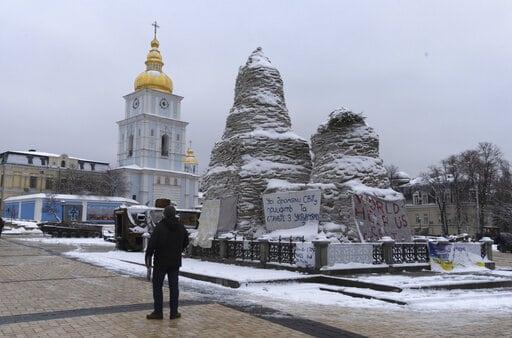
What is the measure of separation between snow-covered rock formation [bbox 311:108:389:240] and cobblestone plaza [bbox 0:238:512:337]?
22.2ft

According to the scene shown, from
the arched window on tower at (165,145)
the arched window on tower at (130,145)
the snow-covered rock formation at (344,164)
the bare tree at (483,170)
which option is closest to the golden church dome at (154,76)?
the arched window on tower at (165,145)

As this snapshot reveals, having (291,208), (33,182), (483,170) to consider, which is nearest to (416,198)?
(483,170)

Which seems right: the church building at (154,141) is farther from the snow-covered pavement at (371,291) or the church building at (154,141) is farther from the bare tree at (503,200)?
the snow-covered pavement at (371,291)

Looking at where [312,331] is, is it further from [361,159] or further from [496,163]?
[496,163]

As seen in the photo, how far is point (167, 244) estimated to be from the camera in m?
8.38

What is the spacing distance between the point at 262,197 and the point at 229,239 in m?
2.26

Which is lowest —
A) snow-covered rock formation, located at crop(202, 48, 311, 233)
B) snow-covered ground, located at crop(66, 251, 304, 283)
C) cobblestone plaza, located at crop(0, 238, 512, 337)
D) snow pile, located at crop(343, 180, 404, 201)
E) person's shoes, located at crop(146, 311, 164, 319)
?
cobblestone plaza, located at crop(0, 238, 512, 337)

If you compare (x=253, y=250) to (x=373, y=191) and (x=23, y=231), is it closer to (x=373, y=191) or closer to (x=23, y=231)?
(x=373, y=191)

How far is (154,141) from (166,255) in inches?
3388

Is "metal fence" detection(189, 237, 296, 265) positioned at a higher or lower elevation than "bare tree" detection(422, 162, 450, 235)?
lower

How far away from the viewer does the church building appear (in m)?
91.1

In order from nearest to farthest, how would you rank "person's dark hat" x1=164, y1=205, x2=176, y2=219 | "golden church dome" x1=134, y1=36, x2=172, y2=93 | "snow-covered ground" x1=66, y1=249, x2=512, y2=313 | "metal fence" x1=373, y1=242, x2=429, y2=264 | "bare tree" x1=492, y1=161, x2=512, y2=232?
"person's dark hat" x1=164, y1=205, x2=176, y2=219, "snow-covered ground" x1=66, y1=249, x2=512, y2=313, "metal fence" x1=373, y1=242, x2=429, y2=264, "bare tree" x1=492, y1=161, x2=512, y2=232, "golden church dome" x1=134, y1=36, x2=172, y2=93

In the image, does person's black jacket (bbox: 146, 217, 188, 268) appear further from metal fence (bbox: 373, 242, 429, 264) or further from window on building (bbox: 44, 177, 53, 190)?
window on building (bbox: 44, 177, 53, 190)

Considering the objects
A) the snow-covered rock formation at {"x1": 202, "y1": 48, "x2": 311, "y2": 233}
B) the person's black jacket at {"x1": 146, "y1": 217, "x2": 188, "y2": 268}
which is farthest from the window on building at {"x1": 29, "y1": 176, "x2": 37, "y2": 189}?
the person's black jacket at {"x1": 146, "y1": 217, "x2": 188, "y2": 268}
